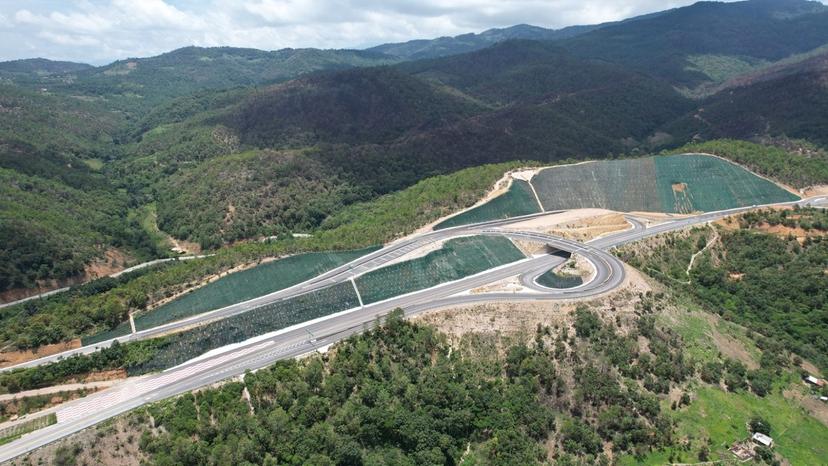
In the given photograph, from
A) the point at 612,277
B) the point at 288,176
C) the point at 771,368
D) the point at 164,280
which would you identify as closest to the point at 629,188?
the point at 612,277

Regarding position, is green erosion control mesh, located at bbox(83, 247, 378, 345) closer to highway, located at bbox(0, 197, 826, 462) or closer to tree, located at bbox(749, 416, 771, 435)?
highway, located at bbox(0, 197, 826, 462)

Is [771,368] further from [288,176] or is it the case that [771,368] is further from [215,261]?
[288,176]

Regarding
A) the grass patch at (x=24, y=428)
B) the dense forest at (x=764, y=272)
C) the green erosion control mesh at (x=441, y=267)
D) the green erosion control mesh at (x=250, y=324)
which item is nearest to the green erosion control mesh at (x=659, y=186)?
the dense forest at (x=764, y=272)

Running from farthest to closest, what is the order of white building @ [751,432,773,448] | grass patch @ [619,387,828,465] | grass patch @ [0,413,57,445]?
1. white building @ [751,432,773,448]
2. grass patch @ [619,387,828,465]
3. grass patch @ [0,413,57,445]

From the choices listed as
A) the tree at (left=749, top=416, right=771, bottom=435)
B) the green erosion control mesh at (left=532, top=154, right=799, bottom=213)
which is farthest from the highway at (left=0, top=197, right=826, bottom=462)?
the tree at (left=749, top=416, right=771, bottom=435)

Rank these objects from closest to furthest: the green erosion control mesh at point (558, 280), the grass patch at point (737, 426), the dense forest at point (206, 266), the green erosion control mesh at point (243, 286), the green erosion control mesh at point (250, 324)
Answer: the grass patch at point (737, 426) → the green erosion control mesh at point (250, 324) → the dense forest at point (206, 266) → the green erosion control mesh at point (243, 286) → the green erosion control mesh at point (558, 280)

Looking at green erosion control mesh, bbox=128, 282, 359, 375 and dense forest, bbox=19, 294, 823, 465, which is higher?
green erosion control mesh, bbox=128, 282, 359, 375

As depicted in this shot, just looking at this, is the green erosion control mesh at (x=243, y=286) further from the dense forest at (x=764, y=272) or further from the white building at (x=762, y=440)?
the white building at (x=762, y=440)
